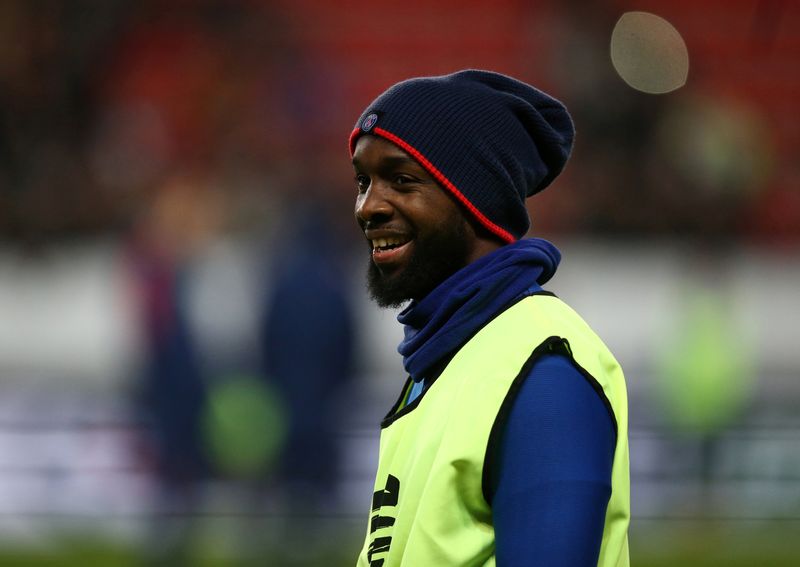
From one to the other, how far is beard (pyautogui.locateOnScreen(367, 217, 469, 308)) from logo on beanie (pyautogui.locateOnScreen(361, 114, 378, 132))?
0.61 ft

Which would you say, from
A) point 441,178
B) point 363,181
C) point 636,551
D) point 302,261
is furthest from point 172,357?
point 441,178

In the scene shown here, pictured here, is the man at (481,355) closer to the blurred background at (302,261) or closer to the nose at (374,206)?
the nose at (374,206)

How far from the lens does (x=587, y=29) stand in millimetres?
12055

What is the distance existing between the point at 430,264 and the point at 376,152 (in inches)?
7.5

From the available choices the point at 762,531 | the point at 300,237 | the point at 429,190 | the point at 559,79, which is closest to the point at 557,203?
the point at 559,79

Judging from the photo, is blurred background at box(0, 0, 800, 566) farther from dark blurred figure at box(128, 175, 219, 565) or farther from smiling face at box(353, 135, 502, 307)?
smiling face at box(353, 135, 502, 307)

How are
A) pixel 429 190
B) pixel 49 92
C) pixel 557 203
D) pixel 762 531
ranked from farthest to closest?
pixel 49 92
pixel 557 203
pixel 762 531
pixel 429 190

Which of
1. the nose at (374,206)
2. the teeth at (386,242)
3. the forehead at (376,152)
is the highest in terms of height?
the forehead at (376,152)

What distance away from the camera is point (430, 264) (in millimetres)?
2213

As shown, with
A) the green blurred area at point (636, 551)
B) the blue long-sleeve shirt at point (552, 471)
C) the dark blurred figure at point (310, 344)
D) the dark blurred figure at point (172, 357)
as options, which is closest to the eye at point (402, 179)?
the blue long-sleeve shirt at point (552, 471)

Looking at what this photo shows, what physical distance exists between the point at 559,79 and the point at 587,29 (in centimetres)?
52

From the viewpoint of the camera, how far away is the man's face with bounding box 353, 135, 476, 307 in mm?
2174

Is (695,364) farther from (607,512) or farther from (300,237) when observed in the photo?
(607,512)

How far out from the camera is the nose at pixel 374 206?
7.18 ft
